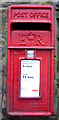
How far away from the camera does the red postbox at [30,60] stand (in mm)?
2086

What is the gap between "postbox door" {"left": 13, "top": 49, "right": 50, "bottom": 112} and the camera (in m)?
2.09

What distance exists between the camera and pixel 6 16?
2.31 m

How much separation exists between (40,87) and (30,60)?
0.37m

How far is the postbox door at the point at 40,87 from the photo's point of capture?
209 cm

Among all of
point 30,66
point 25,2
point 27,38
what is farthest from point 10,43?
point 25,2

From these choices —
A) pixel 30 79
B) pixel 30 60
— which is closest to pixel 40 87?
pixel 30 79

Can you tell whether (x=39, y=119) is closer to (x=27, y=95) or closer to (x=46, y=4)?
(x=27, y=95)

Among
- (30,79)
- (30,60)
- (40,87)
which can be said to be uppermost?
(30,60)

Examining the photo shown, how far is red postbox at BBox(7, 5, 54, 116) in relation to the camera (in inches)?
82.1

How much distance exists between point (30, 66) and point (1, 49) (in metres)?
0.52

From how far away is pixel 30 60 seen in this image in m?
2.10

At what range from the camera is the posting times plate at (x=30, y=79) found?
2096mm

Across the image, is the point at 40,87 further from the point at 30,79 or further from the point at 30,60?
the point at 30,60

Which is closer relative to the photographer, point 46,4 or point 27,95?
point 27,95
